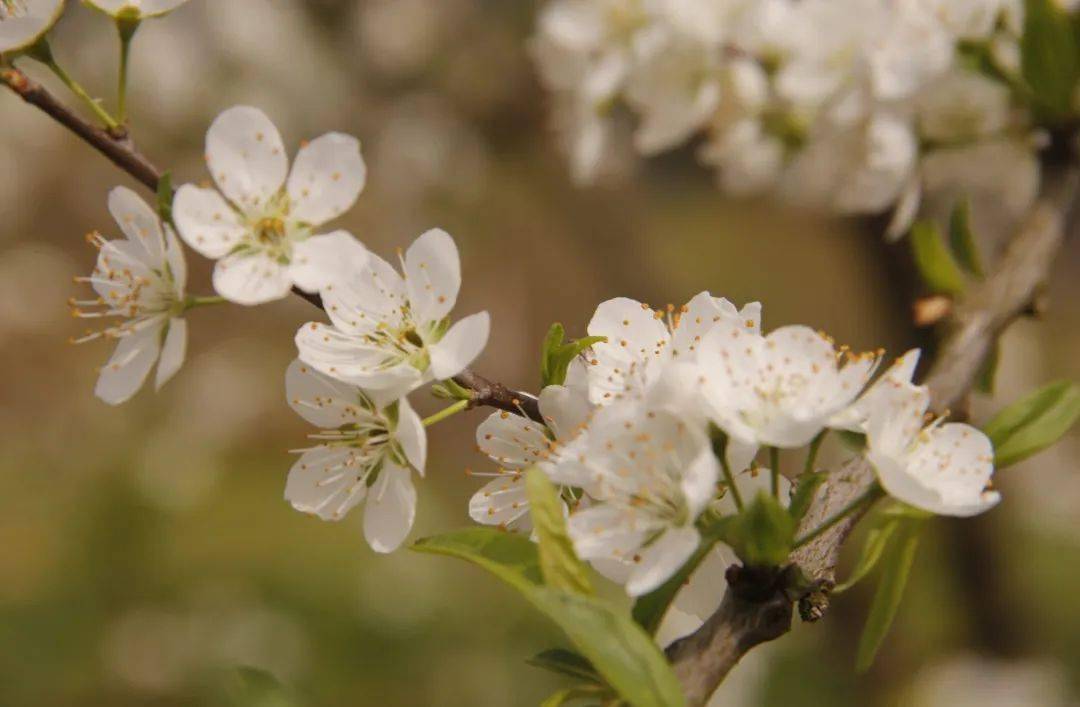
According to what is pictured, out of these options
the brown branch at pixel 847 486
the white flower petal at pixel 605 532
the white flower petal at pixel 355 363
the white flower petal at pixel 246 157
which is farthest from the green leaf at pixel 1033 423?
the white flower petal at pixel 246 157

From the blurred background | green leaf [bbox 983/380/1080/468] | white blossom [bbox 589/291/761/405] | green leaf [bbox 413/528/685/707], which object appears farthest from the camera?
the blurred background

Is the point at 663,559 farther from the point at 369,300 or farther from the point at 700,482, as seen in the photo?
the point at 369,300

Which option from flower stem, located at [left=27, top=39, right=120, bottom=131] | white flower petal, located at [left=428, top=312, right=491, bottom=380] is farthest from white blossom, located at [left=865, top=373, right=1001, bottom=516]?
flower stem, located at [left=27, top=39, right=120, bottom=131]

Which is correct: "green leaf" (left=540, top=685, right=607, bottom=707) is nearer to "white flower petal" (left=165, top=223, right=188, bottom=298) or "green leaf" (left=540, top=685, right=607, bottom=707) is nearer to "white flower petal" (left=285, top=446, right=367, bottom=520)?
"white flower petal" (left=285, top=446, right=367, bottom=520)

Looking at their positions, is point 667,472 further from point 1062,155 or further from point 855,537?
point 855,537

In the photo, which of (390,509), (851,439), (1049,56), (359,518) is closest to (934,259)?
(1049,56)

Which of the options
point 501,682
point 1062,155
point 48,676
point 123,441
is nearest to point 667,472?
point 1062,155

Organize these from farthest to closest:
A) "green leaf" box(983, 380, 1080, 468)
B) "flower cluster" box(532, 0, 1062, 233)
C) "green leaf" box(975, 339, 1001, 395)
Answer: "flower cluster" box(532, 0, 1062, 233) → "green leaf" box(975, 339, 1001, 395) → "green leaf" box(983, 380, 1080, 468)
